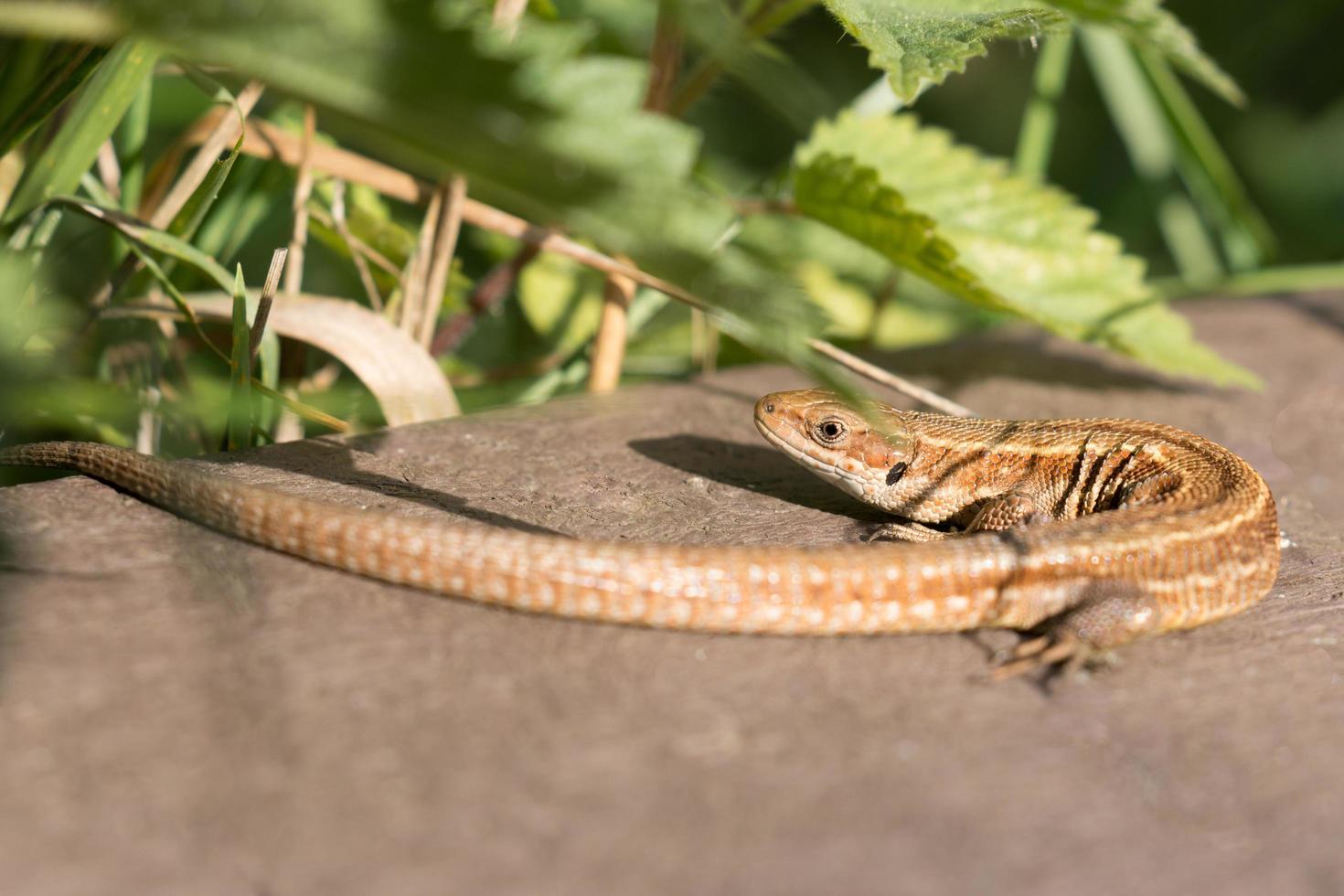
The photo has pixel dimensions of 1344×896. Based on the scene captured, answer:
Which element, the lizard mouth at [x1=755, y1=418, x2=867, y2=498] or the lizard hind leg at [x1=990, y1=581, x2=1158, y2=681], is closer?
the lizard hind leg at [x1=990, y1=581, x2=1158, y2=681]

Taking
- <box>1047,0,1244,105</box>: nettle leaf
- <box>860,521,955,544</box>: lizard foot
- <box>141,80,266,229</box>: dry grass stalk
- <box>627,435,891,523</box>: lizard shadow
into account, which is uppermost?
<box>1047,0,1244,105</box>: nettle leaf

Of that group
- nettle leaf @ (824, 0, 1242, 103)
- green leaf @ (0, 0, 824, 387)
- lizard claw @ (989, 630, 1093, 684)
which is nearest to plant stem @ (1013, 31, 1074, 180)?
nettle leaf @ (824, 0, 1242, 103)

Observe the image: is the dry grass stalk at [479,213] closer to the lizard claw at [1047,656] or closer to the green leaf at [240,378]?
the green leaf at [240,378]

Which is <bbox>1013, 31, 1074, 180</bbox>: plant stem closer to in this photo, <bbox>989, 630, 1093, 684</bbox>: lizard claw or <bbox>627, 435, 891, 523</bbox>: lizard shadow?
<bbox>627, 435, 891, 523</bbox>: lizard shadow

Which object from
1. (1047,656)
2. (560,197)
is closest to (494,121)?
(560,197)

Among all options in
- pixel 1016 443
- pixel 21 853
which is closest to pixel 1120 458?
pixel 1016 443

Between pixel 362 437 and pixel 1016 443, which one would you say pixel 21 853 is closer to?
pixel 362 437

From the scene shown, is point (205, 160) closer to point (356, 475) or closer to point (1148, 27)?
point (356, 475)
